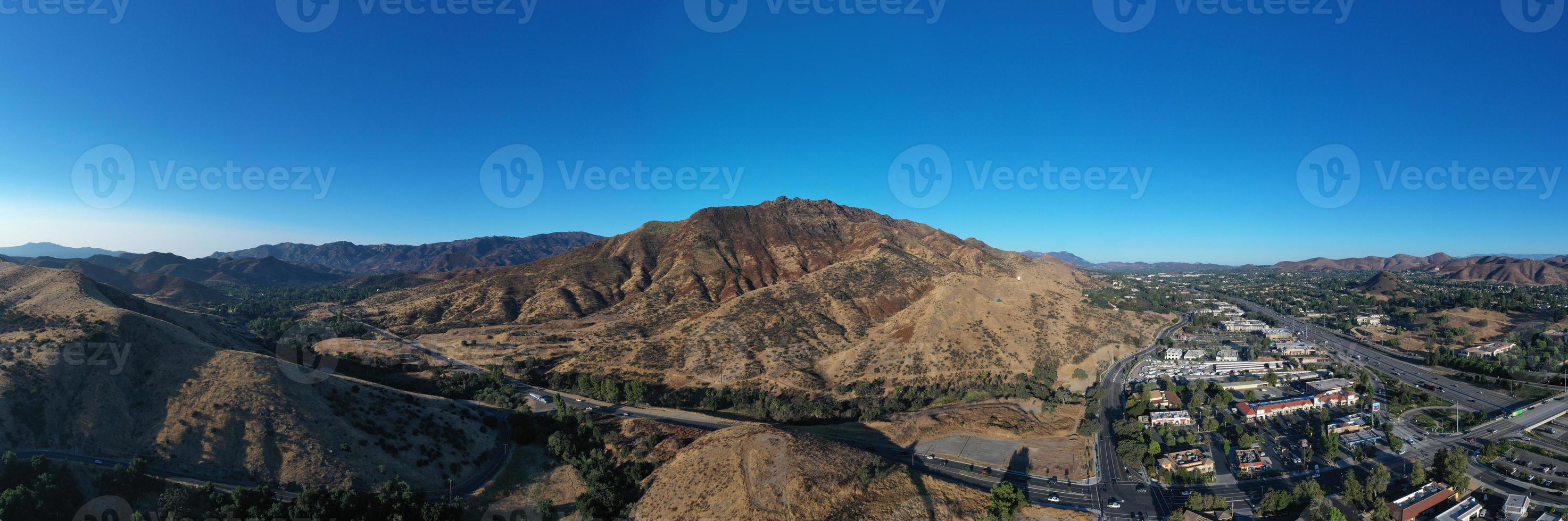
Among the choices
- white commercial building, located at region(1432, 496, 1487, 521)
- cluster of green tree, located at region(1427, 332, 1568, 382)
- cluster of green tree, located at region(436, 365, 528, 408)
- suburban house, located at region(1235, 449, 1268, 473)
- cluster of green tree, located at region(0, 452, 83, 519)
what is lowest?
white commercial building, located at region(1432, 496, 1487, 521)

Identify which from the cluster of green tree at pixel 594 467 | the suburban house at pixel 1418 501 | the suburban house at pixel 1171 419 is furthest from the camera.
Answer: the suburban house at pixel 1171 419

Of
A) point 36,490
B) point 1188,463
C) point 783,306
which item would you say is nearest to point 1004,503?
point 1188,463

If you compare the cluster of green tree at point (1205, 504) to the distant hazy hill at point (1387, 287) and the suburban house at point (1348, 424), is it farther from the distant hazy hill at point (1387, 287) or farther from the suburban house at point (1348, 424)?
the distant hazy hill at point (1387, 287)

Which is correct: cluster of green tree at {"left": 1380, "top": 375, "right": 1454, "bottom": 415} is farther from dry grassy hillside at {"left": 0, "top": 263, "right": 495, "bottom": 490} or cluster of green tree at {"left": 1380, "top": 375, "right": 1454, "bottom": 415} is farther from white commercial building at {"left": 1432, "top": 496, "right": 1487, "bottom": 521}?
dry grassy hillside at {"left": 0, "top": 263, "right": 495, "bottom": 490}

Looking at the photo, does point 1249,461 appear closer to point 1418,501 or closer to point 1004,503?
point 1418,501

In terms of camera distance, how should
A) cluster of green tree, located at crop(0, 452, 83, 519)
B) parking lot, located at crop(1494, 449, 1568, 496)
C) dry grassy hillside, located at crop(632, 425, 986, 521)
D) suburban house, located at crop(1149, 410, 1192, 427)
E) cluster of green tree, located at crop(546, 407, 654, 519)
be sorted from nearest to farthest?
1. cluster of green tree, located at crop(0, 452, 83, 519)
2. dry grassy hillside, located at crop(632, 425, 986, 521)
3. cluster of green tree, located at crop(546, 407, 654, 519)
4. parking lot, located at crop(1494, 449, 1568, 496)
5. suburban house, located at crop(1149, 410, 1192, 427)

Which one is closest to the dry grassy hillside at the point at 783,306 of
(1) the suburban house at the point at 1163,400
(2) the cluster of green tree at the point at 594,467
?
(1) the suburban house at the point at 1163,400

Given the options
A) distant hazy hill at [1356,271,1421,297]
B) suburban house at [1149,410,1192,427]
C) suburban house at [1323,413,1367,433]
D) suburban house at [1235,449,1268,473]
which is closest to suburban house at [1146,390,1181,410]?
suburban house at [1149,410,1192,427]

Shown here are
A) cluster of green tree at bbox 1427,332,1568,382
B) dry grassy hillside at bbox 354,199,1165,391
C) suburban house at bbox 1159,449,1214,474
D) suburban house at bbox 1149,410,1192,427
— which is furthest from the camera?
dry grassy hillside at bbox 354,199,1165,391
